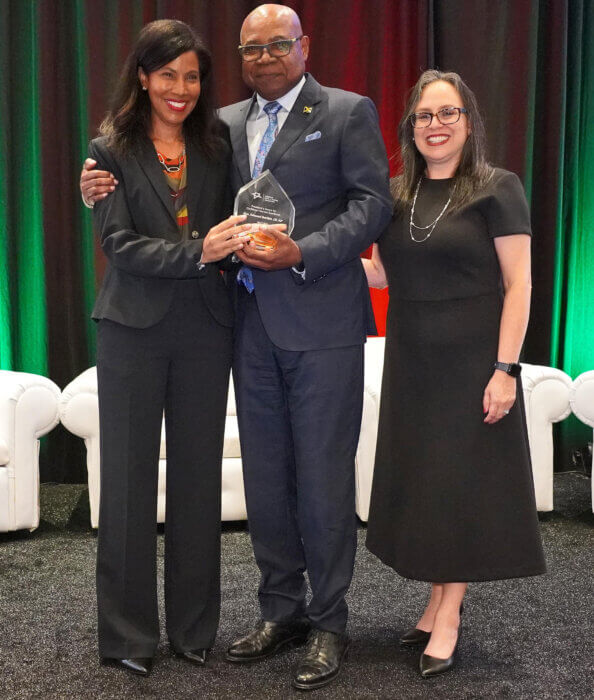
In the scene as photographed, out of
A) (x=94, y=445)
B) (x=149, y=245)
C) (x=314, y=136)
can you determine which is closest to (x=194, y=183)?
(x=149, y=245)

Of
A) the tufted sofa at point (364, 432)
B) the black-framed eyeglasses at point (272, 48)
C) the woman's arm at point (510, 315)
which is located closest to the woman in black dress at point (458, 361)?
the woman's arm at point (510, 315)

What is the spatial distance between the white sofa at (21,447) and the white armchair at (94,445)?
9 centimetres

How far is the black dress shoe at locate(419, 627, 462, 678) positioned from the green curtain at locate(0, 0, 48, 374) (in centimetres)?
284

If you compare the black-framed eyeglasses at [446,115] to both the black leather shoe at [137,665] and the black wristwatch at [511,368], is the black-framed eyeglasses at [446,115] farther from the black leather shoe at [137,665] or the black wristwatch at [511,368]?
the black leather shoe at [137,665]

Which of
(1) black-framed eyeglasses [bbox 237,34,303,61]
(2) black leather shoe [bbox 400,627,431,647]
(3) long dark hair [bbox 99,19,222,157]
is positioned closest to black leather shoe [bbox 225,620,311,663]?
(2) black leather shoe [bbox 400,627,431,647]

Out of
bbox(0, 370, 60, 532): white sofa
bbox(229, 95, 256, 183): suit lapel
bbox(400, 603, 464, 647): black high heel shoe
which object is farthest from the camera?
bbox(0, 370, 60, 532): white sofa

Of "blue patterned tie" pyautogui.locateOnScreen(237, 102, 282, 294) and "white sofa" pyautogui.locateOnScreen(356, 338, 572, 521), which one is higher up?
"blue patterned tie" pyautogui.locateOnScreen(237, 102, 282, 294)

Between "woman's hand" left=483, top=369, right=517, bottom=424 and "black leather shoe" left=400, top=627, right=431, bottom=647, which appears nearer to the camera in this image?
"woman's hand" left=483, top=369, right=517, bottom=424

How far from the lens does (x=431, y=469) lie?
2.38 m

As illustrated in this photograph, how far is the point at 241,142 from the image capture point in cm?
238

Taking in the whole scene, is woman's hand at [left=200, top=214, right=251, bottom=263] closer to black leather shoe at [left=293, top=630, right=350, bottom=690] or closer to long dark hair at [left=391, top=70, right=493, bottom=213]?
long dark hair at [left=391, top=70, right=493, bottom=213]

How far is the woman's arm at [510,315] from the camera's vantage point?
229cm

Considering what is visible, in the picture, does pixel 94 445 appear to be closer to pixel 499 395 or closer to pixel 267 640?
pixel 267 640

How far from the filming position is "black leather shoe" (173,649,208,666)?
2.42 metres
